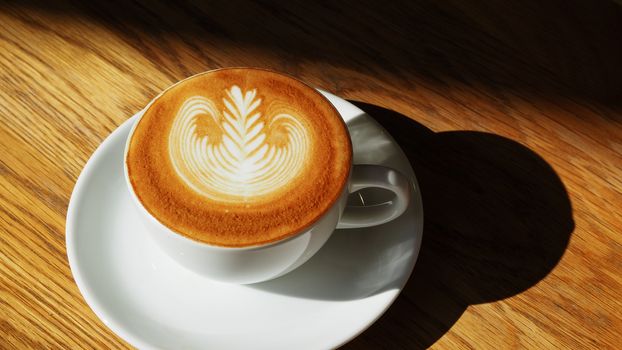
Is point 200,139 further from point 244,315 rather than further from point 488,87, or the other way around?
point 488,87

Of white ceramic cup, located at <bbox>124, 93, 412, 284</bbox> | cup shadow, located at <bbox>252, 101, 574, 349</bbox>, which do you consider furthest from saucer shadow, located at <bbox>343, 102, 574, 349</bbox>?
white ceramic cup, located at <bbox>124, 93, 412, 284</bbox>

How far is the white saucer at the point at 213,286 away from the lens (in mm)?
654

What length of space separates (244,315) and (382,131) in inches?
10.5

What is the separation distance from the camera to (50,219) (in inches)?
29.8

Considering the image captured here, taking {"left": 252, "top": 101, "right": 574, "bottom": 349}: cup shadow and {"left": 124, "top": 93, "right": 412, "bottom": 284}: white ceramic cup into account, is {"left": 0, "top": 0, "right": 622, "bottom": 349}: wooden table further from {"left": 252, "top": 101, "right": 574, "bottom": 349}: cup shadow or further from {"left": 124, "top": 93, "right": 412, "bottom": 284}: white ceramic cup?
{"left": 124, "top": 93, "right": 412, "bottom": 284}: white ceramic cup

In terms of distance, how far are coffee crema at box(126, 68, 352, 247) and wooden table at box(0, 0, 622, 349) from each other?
0.17m

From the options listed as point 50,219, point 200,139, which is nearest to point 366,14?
point 200,139

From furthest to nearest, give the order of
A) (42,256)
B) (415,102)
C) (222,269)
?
(415,102) → (42,256) → (222,269)

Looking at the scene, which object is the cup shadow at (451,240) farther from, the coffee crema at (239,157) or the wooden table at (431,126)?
the coffee crema at (239,157)

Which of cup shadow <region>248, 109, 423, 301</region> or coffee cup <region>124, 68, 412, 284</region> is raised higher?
coffee cup <region>124, 68, 412, 284</region>

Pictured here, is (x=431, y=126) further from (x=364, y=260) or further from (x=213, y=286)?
(x=213, y=286)

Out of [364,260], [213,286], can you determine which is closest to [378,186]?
[364,260]

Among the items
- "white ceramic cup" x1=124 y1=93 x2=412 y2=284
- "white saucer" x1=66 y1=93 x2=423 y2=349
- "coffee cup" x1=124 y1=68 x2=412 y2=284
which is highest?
"coffee cup" x1=124 y1=68 x2=412 y2=284

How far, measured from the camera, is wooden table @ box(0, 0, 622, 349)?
716mm
